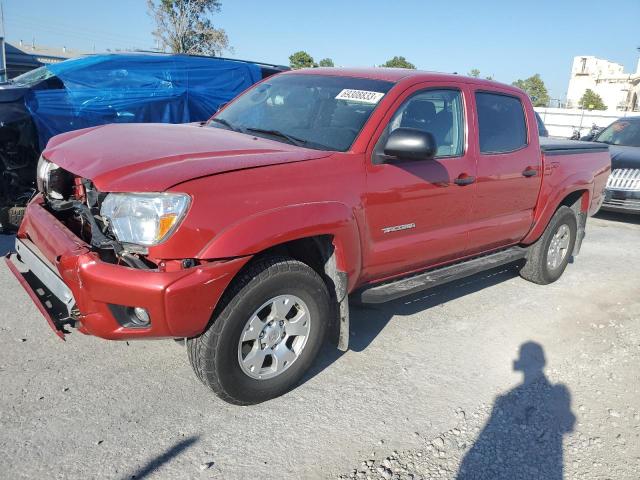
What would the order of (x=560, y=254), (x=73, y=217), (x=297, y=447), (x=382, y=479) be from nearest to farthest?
(x=382, y=479) < (x=297, y=447) < (x=73, y=217) < (x=560, y=254)

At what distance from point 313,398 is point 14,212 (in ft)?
9.67

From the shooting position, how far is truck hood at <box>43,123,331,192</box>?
101 inches

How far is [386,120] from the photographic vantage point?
3.39 meters

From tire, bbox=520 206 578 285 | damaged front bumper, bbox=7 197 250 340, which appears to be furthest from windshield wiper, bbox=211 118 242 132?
tire, bbox=520 206 578 285

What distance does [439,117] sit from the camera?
3910mm

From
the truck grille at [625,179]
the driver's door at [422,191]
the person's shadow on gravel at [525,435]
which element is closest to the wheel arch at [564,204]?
the driver's door at [422,191]

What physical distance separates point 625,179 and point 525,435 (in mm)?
7052

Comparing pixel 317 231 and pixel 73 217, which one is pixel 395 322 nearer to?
pixel 317 231

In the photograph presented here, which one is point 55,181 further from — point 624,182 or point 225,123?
point 624,182

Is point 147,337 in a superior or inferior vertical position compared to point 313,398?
superior

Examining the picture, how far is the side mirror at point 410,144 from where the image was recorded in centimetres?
315

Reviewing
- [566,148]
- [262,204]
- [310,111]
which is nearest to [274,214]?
[262,204]

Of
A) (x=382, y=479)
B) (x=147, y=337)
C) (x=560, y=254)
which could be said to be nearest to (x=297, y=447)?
(x=382, y=479)

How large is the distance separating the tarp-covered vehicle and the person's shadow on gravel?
16.2 ft
